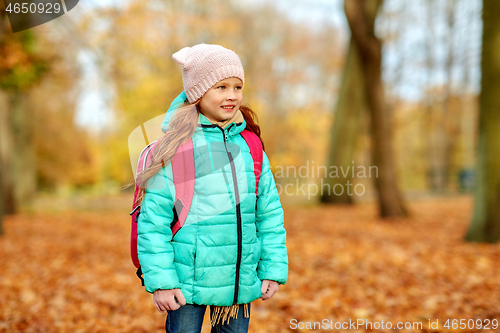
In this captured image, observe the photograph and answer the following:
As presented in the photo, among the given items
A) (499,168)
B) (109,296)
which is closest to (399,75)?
(499,168)

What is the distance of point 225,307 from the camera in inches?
69.5

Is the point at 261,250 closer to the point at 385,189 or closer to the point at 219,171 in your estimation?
the point at 219,171

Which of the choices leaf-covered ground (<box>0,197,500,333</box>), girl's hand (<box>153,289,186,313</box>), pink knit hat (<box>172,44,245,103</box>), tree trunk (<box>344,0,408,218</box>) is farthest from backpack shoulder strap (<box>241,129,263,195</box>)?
tree trunk (<box>344,0,408,218</box>)

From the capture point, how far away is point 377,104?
29.5 ft

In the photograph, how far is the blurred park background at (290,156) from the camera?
4.25 metres

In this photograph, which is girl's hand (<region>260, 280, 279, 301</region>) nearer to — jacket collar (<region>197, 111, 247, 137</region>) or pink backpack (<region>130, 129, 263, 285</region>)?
pink backpack (<region>130, 129, 263, 285</region>)

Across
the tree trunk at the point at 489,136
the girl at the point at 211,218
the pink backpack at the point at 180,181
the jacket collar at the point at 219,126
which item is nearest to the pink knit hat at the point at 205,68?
the girl at the point at 211,218

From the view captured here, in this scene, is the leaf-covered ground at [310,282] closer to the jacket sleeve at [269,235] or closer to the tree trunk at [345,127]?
the jacket sleeve at [269,235]

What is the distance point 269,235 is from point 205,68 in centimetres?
84

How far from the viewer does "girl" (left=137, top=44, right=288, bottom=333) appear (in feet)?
5.36

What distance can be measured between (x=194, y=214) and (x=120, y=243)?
20.9 feet

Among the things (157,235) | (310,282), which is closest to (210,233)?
(157,235)

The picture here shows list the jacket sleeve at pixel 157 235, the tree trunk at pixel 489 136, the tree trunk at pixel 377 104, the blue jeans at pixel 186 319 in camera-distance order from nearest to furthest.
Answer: the jacket sleeve at pixel 157 235
the blue jeans at pixel 186 319
the tree trunk at pixel 489 136
the tree trunk at pixel 377 104

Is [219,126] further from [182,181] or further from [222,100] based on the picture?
[182,181]
